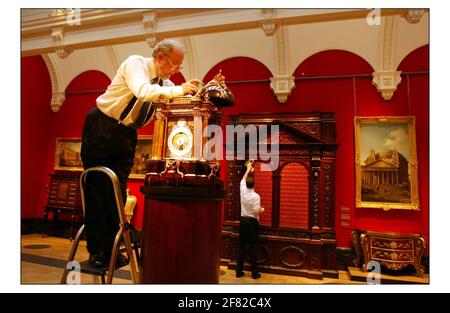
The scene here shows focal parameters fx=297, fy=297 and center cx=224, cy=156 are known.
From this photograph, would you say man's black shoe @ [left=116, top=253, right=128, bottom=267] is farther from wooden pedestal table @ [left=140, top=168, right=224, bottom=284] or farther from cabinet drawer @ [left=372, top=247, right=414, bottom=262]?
cabinet drawer @ [left=372, top=247, right=414, bottom=262]

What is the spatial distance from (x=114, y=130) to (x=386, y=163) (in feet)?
15.6

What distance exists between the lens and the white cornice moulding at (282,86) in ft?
17.9

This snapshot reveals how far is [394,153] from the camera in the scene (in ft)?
16.4

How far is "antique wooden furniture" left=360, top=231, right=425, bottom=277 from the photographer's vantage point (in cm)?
438

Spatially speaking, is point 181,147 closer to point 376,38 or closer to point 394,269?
point 394,269

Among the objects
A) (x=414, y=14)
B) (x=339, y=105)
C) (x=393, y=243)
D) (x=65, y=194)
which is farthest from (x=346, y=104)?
(x=65, y=194)

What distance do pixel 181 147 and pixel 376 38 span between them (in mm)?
4616

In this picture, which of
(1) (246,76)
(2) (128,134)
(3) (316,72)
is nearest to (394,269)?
(3) (316,72)

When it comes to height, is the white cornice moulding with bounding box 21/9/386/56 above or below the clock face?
above

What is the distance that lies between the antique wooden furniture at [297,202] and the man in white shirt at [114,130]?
3.56m

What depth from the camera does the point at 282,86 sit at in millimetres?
5512

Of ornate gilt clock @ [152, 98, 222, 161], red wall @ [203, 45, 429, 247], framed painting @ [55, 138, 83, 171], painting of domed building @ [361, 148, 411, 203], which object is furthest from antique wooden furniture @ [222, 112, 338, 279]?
ornate gilt clock @ [152, 98, 222, 161]

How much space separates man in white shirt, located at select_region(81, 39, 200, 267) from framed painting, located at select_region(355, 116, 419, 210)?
14.2 ft

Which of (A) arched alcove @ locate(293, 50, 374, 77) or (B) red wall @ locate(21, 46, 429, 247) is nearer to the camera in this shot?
(B) red wall @ locate(21, 46, 429, 247)
